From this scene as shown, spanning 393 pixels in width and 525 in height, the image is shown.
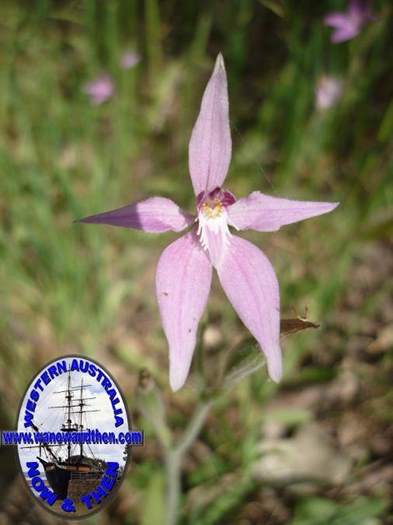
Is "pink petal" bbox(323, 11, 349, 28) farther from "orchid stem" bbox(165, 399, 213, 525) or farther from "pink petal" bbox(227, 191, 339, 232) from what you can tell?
"orchid stem" bbox(165, 399, 213, 525)

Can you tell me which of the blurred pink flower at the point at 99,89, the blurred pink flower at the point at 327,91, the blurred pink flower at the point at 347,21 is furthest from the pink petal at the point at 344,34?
the blurred pink flower at the point at 99,89

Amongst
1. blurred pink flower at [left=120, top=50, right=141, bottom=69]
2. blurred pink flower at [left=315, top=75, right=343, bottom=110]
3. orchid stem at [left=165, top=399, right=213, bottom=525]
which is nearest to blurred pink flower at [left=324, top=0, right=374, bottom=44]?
blurred pink flower at [left=315, top=75, right=343, bottom=110]

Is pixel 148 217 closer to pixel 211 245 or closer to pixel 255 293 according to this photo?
pixel 211 245

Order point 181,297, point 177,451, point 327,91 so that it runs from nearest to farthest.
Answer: point 181,297, point 177,451, point 327,91

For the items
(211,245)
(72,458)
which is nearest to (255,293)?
(211,245)

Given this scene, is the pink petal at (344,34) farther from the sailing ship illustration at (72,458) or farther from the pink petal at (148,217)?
the sailing ship illustration at (72,458)

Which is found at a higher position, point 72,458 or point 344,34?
point 344,34
